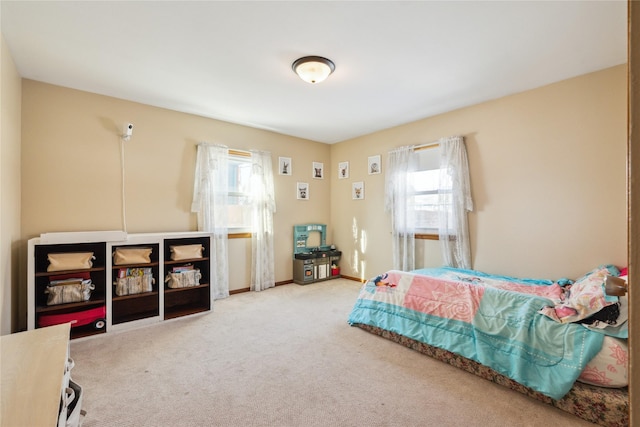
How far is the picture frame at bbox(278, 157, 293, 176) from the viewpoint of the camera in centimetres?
477

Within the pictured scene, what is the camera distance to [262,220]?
4.44 meters

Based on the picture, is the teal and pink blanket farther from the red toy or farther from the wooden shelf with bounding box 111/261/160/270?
the red toy

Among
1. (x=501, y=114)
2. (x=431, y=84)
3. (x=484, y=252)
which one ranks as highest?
(x=431, y=84)

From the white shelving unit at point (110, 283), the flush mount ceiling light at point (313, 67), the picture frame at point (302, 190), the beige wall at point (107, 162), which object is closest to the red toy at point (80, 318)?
the white shelving unit at point (110, 283)

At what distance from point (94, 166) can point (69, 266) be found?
116cm

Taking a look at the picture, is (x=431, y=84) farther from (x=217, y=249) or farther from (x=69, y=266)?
(x=69, y=266)

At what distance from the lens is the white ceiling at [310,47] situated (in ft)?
6.39

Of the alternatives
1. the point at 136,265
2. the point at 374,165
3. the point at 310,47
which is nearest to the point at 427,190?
the point at 374,165

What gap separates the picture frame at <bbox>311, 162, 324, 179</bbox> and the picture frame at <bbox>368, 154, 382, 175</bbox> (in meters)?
0.96

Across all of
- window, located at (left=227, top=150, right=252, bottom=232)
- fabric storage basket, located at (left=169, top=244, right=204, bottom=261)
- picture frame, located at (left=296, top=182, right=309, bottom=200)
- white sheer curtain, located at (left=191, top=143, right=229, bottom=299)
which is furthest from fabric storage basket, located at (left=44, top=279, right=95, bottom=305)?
picture frame, located at (left=296, top=182, right=309, bottom=200)

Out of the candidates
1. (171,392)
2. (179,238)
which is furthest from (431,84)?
(171,392)

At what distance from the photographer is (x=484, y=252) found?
3480 millimetres

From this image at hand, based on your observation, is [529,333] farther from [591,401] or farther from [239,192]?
[239,192]

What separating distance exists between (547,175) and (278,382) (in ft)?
10.7
